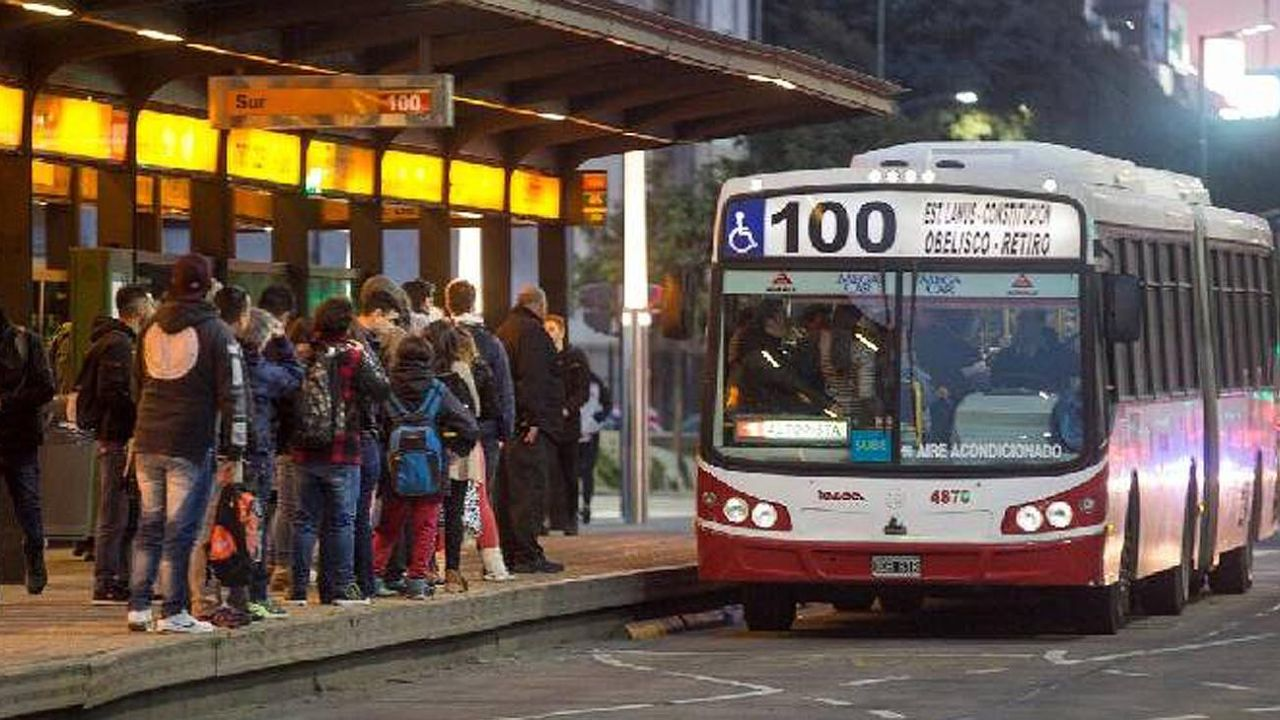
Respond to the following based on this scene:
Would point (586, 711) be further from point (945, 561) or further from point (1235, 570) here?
point (1235, 570)

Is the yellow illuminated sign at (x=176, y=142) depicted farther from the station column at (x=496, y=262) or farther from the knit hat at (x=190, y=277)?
the knit hat at (x=190, y=277)

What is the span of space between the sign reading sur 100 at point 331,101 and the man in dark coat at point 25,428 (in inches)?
119

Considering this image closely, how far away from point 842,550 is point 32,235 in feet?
17.4

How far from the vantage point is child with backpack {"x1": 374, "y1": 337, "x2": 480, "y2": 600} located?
64.7ft

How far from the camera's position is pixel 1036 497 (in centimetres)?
2108

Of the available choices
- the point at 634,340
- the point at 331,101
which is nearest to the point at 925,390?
the point at 331,101

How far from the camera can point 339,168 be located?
2752cm

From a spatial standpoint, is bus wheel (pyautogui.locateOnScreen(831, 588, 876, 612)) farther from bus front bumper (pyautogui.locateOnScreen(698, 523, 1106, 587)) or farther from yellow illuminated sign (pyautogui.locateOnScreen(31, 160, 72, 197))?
yellow illuminated sign (pyautogui.locateOnScreen(31, 160, 72, 197))

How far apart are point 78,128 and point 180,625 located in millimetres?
7367

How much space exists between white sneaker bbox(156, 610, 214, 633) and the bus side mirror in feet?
22.1

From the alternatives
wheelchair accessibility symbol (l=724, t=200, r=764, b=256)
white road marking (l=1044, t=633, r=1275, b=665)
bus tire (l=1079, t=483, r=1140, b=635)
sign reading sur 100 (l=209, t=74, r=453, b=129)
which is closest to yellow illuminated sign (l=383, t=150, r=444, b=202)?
sign reading sur 100 (l=209, t=74, r=453, b=129)

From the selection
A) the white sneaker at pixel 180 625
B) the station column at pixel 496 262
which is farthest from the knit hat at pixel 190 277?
the station column at pixel 496 262

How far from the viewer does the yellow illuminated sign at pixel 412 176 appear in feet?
92.9

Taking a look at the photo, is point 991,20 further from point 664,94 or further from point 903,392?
point 903,392
